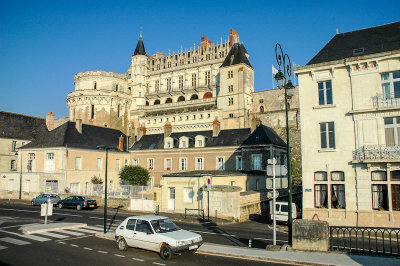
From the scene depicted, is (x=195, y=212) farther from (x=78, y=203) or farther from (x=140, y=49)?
(x=140, y=49)

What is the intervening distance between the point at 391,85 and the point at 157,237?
1666 cm

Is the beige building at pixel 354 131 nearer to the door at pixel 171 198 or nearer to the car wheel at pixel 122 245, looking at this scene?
the door at pixel 171 198

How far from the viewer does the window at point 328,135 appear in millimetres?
21062

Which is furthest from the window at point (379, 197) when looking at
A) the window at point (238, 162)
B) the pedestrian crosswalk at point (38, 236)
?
the window at point (238, 162)

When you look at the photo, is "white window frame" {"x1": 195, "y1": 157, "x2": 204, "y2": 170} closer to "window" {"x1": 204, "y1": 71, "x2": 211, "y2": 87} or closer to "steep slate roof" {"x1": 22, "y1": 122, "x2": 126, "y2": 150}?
"steep slate roof" {"x1": 22, "y1": 122, "x2": 126, "y2": 150}

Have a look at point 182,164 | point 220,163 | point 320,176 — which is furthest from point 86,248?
point 182,164

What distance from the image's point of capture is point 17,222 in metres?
22.0

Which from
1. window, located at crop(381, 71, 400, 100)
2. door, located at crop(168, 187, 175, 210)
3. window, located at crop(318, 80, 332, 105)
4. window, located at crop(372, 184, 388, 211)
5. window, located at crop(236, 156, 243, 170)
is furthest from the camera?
window, located at crop(236, 156, 243, 170)

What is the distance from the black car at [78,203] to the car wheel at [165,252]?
20822 millimetres

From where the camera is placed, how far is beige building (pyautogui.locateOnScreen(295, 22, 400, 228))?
19.1 m

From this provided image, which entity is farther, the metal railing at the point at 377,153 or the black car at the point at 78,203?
the black car at the point at 78,203

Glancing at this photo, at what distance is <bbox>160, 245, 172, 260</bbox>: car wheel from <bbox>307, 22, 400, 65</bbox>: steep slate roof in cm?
1627

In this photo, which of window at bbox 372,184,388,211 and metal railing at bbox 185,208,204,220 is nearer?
window at bbox 372,184,388,211

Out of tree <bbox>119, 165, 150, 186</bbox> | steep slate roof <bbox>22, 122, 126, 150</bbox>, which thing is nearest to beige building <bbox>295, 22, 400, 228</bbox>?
tree <bbox>119, 165, 150, 186</bbox>
